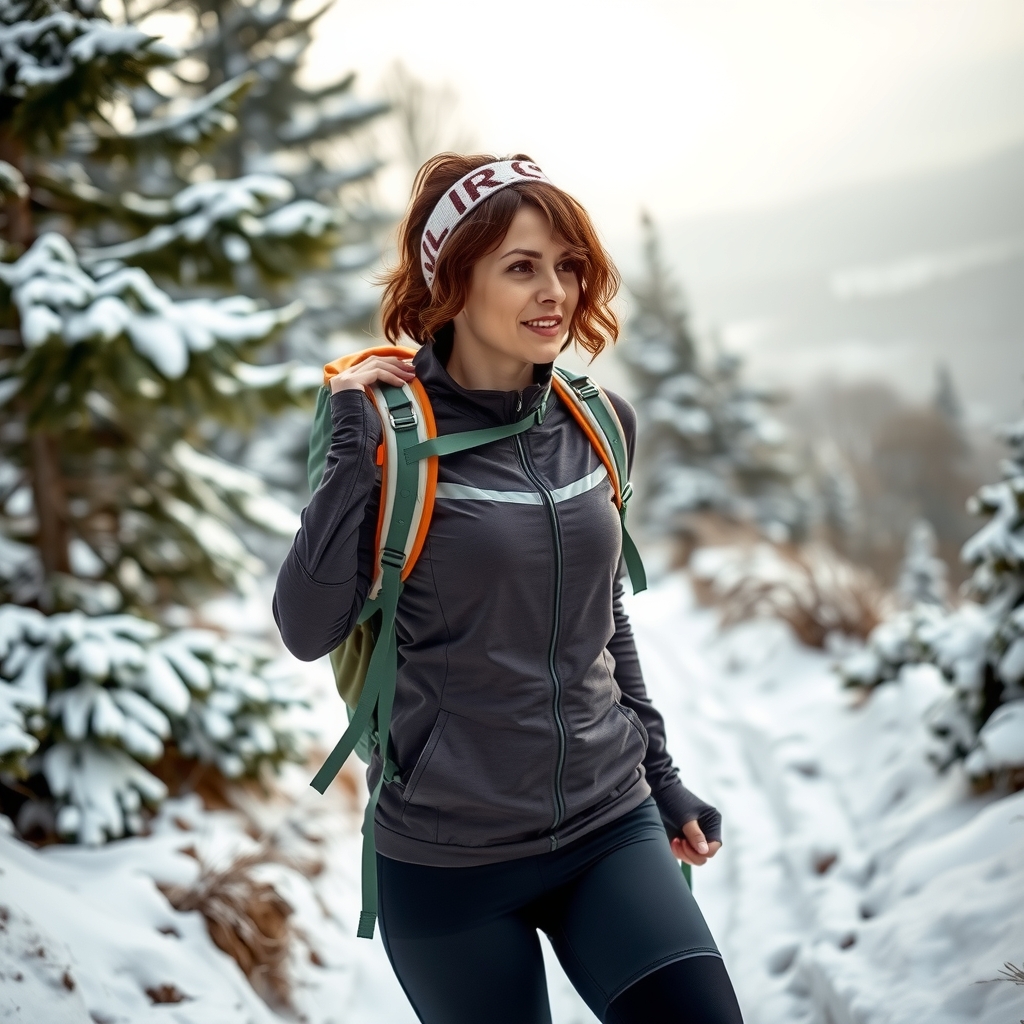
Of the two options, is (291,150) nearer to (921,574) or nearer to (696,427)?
(696,427)

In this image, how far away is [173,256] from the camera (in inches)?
136

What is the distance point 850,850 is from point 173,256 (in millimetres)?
3423

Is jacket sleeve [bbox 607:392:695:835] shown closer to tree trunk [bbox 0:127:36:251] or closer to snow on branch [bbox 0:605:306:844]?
snow on branch [bbox 0:605:306:844]

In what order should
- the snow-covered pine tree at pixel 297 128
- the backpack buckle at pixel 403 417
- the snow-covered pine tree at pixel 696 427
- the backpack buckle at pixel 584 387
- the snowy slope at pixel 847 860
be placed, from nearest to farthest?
the backpack buckle at pixel 403 417
the backpack buckle at pixel 584 387
the snowy slope at pixel 847 860
the snow-covered pine tree at pixel 297 128
the snow-covered pine tree at pixel 696 427

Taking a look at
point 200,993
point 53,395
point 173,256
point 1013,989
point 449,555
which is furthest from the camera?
point 173,256

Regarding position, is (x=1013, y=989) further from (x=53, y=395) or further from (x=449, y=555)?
(x=53, y=395)

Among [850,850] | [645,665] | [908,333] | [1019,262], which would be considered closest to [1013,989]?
[850,850]

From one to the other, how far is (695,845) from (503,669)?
60cm

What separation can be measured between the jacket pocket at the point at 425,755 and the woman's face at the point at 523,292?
2.13 feet

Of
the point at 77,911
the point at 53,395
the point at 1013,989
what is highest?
the point at 53,395

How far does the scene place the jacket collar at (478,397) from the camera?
5.31 feet

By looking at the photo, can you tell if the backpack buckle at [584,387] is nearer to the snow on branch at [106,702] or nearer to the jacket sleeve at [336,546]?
the jacket sleeve at [336,546]

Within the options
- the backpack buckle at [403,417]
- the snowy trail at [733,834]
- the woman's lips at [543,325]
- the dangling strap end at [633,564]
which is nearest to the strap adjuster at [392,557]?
the backpack buckle at [403,417]

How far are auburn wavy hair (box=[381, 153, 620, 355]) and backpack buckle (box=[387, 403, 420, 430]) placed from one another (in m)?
0.18
